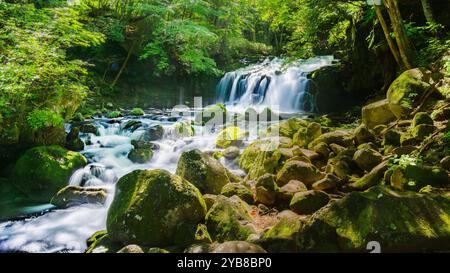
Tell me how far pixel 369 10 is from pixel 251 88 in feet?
24.9

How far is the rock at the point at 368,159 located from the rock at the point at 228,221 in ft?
7.82

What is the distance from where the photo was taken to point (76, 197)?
20.8ft

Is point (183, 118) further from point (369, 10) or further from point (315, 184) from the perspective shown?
point (315, 184)

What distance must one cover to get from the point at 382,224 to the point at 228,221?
1816 mm

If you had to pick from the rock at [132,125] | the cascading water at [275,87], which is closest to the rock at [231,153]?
the rock at [132,125]

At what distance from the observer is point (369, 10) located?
895cm

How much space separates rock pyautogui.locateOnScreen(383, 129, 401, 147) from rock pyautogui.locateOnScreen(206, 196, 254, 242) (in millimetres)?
3292

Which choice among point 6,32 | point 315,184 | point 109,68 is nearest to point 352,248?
point 315,184

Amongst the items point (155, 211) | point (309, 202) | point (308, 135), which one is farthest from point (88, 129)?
point (309, 202)

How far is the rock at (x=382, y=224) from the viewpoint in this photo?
9.10 ft

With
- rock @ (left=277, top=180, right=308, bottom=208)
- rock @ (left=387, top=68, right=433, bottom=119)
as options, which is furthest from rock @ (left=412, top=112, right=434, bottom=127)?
rock @ (left=277, top=180, right=308, bottom=208)

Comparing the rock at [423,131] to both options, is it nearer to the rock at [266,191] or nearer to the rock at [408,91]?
the rock at [408,91]

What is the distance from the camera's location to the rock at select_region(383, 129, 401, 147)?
18.3 ft

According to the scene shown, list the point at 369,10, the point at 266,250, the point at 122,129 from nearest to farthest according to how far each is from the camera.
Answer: the point at 266,250 → the point at 369,10 → the point at 122,129
